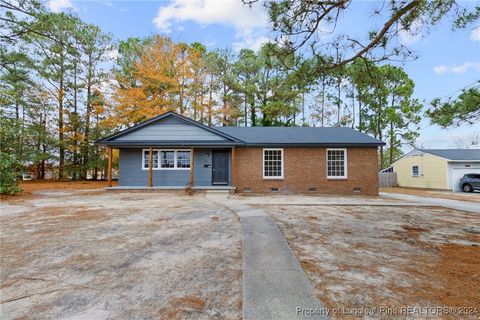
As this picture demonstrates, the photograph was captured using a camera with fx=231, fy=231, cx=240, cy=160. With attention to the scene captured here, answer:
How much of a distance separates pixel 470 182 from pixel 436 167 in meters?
2.47

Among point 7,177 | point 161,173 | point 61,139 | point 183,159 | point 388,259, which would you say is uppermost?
point 61,139

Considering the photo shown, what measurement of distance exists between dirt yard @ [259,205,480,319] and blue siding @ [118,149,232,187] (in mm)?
7470

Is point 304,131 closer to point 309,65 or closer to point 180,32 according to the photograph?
point 309,65

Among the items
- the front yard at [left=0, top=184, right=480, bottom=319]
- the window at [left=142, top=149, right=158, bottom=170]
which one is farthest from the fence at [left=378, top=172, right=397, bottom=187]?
the window at [left=142, top=149, right=158, bottom=170]

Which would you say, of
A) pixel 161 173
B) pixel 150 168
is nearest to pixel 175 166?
pixel 161 173

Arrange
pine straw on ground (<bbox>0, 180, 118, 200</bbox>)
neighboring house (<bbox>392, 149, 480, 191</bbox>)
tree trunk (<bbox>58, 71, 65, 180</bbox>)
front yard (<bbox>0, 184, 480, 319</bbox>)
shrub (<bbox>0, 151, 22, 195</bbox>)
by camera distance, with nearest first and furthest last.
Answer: front yard (<bbox>0, 184, 480, 319</bbox>)
shrub (<bbox>0, 151, 22, 195</bbox>)
pine straw on ground (<bbox>0, 180, 118, 200</bbox>)
neighboring house (<bbox>392, 149, 480, 191</bbox>)
tree trunk (<bbox>58, 71, 65, 180</bbox>)

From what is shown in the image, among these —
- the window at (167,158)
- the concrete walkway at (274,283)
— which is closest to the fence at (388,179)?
the window at (167,158)

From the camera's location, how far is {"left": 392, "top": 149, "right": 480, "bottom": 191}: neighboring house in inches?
695

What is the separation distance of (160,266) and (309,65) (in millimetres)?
4952

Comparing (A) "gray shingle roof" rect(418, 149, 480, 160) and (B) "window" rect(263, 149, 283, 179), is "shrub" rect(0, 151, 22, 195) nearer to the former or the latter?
(B) "window" rect(263, 149, 283, 179)

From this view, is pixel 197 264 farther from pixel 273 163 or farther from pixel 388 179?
pixel 388 179

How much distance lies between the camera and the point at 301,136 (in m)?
13.6

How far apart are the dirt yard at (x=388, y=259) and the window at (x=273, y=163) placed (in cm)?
672

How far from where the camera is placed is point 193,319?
1950 mm
